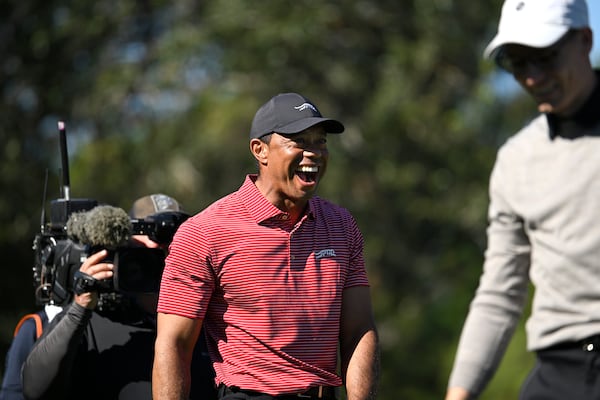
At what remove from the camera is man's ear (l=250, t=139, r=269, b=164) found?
4.98 m

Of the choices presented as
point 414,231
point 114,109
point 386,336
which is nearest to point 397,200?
point 414,231

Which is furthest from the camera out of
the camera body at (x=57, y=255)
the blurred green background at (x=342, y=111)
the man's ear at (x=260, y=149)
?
the blurred green background at (x=342, y=111)

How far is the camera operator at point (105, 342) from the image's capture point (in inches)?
205

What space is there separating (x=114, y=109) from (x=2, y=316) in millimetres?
7171

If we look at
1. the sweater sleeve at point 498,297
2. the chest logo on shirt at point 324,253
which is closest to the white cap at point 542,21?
the sweater sleeve at point 498,297

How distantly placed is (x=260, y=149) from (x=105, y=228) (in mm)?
804

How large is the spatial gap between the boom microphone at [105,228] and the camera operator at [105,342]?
0.06 metres

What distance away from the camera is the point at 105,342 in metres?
5.47

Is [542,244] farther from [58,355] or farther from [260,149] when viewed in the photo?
[58,355]

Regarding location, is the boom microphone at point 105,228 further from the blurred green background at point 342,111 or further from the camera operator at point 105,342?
the blurred green background at point 342,111

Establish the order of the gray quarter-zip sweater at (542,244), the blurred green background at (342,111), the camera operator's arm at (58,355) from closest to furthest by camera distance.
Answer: the gray quarter-zip sweater at (542,244), the camera operator's arm at (58,355), the blurred green background at (342,111)

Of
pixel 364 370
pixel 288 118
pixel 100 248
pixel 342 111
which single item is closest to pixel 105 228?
pixel 100 248

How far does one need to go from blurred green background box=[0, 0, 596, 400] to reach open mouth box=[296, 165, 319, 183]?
19454mm

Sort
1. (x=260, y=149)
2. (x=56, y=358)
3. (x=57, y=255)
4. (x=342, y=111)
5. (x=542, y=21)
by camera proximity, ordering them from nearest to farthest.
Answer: (x=542, y=21)
(x=260, y=149)
(x=56, y=358)
(x=57, y=255)
(x=342, y=111)
